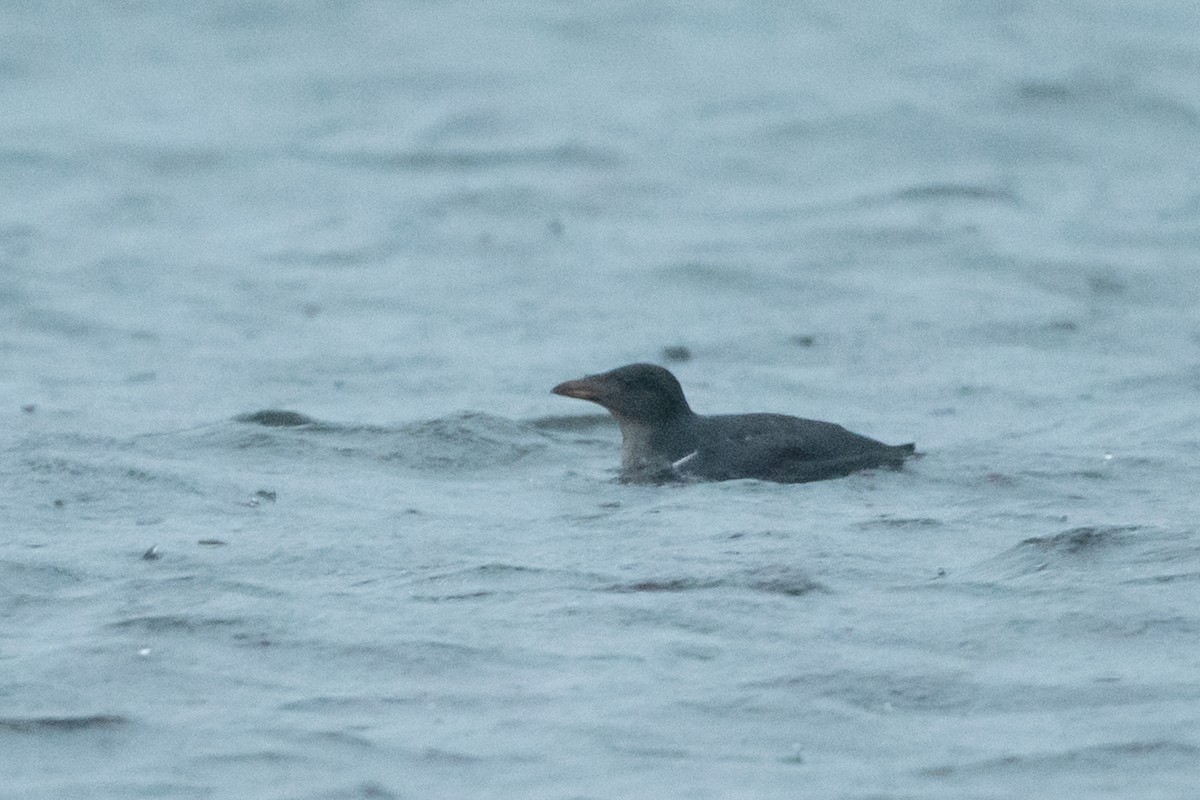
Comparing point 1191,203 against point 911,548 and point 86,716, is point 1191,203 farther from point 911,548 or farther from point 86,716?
point 86,716

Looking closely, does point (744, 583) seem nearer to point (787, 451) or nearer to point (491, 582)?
point (491, 582)

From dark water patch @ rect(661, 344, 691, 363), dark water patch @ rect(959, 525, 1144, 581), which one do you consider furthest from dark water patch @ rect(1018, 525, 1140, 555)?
dark water patch @ rect(661, 344, 691, 363)

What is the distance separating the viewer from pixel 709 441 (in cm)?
941

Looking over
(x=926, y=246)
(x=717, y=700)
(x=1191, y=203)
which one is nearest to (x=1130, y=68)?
(x=1191, y=203)

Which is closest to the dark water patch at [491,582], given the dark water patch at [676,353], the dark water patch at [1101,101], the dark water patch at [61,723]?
the dark water patch at [61,723]

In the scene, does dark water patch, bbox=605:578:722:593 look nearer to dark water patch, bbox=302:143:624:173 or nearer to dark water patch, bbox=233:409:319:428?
dark water patch, bbox=233:409:319:428

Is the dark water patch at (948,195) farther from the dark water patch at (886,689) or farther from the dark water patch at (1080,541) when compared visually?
the dark water patch at (886,689)

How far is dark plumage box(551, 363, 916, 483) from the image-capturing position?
9.14 m

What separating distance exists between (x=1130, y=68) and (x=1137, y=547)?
1595cm

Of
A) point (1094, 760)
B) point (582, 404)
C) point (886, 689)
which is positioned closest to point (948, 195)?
point (582, 404)

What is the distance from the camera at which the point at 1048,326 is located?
44.7 feet

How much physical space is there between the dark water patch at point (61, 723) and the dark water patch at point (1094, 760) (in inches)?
78.1

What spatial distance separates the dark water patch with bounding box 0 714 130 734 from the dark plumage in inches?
147

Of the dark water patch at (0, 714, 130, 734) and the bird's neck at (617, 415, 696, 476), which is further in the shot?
the bird's neck at (617, 415, 696, 476)
